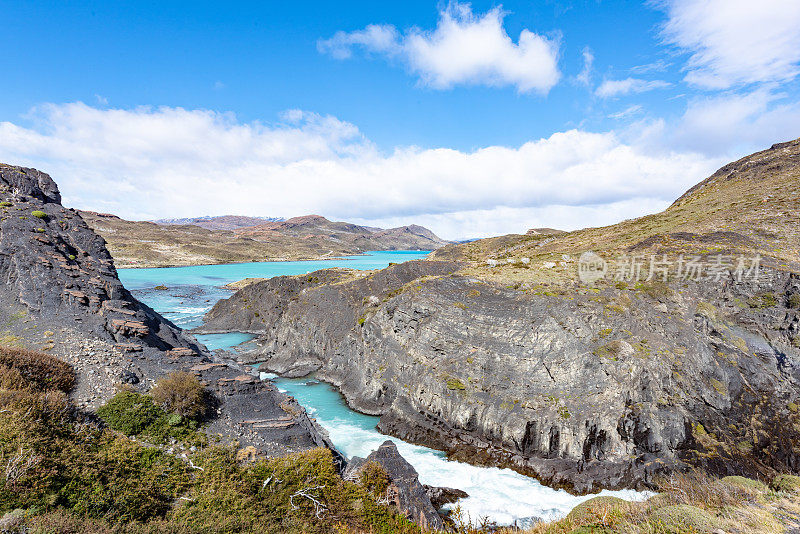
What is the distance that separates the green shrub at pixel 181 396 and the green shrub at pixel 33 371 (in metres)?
4.38

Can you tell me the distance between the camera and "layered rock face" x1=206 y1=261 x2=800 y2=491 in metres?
26.2

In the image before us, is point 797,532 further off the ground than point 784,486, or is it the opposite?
point 797,532

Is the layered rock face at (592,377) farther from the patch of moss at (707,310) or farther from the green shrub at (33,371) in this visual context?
the green shrub at (33,371)

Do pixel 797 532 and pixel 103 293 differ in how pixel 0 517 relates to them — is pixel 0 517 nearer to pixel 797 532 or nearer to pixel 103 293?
pixel 103 293

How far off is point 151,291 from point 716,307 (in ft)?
484

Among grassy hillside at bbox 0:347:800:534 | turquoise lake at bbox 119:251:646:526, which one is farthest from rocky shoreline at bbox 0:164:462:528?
turquoise lake at bbox 119:251:646:526

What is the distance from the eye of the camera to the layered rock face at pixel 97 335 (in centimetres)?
1973

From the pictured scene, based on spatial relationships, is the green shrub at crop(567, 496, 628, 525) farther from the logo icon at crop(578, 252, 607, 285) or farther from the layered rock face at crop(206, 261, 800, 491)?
the logo icon at crop(578, 252, 607, 285)

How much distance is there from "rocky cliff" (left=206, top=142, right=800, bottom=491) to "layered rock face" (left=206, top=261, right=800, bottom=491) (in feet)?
0.36

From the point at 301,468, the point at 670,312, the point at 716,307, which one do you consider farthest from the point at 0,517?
the point at 716,307

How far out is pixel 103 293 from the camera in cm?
2859

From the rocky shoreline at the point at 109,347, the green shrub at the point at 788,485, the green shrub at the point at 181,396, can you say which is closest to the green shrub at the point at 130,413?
the green shrub at the point at 181,396

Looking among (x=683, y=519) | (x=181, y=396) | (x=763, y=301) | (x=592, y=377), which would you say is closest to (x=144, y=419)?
(x=181, y=396)

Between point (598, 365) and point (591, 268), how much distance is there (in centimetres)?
1761
